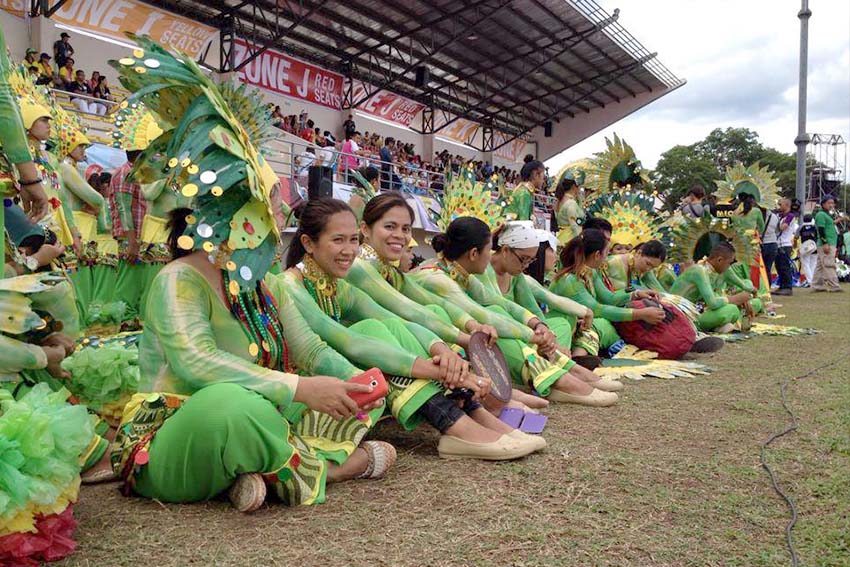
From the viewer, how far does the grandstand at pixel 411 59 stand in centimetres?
1134

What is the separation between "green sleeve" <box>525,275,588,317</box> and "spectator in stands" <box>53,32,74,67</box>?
823 cm

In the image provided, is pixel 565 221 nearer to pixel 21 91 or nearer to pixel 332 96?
pixel 21 91

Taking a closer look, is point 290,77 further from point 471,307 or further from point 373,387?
point 373,387

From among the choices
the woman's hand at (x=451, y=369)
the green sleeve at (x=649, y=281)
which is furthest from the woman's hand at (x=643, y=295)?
the woman's hand at (x=451, y=369)

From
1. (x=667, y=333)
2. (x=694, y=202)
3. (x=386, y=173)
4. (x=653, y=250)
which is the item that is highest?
(x=386, y=173)

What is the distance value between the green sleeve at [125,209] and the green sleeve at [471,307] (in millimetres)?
2347

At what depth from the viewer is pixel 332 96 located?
16.8 m

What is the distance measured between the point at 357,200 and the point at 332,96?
13.2 m

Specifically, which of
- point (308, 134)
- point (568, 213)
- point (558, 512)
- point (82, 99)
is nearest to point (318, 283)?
point (558, 512)

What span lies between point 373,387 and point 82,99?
27.4 ft

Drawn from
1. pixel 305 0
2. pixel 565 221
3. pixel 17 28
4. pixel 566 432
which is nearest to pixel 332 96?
pixel 305 0

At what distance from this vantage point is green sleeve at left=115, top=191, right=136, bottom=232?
15.9ft

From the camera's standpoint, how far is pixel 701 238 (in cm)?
695

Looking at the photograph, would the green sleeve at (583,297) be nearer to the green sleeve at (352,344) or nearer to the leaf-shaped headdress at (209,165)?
the green sleeve at (352,344)
